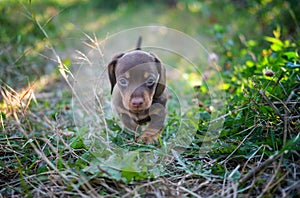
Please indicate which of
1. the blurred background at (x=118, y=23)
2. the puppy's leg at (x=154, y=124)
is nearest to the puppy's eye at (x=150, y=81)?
the puppy's leg at (x=154, y=124)

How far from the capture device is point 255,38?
222 inches

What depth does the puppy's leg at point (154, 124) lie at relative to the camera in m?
3.02

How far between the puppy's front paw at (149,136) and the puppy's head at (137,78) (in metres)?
0.30

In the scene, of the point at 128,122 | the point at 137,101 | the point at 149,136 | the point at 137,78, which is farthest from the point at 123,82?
the point at 149,136

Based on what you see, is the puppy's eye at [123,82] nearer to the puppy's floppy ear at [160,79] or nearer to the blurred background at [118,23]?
the puppy's floppy ear at [160,79]

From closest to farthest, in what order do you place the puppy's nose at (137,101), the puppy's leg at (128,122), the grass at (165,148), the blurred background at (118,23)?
the grass at (165,148) → the puppy's nose at (137,101) → the puppy's leg at (128,122) → the blurred background at (118,23)

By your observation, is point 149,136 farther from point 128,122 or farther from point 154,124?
point 128,122

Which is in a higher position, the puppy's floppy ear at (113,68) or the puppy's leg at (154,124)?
the puppy's floppy ear at (113,68)

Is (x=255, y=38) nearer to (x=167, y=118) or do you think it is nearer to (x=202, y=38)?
(x=202, y=38)

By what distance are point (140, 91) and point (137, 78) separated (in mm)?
123

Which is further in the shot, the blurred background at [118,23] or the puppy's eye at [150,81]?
the blurred background at [118,23]

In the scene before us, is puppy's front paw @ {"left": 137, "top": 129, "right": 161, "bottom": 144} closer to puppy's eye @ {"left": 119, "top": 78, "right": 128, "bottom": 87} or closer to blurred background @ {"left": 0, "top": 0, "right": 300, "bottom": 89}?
puppy's eye @ {"left": 119, "top": 78, "right": 128, "bottom": 87}

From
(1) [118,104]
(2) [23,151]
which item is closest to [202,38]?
(1) [118,104]

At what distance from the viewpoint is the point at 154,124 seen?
10.1 feet
